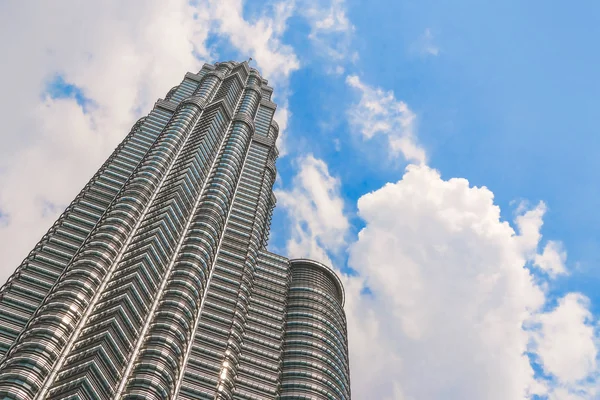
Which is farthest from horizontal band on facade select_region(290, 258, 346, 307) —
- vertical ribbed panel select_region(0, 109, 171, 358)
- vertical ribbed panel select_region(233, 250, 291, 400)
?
vertical ribbed panel select_region(0, 109, 171, 358)

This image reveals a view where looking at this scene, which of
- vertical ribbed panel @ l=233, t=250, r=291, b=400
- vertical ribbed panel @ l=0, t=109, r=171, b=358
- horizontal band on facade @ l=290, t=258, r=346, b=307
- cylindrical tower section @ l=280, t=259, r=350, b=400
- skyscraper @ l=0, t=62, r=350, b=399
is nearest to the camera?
skyscraper @ l=0, t=62, r=350, b=399

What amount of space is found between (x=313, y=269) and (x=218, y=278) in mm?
44686

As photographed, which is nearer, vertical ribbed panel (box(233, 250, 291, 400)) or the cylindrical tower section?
vertical ribbed panel (box(233, 250, 291, 400))

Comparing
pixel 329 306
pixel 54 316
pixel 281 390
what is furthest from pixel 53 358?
pixel 329 306

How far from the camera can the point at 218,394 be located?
114m

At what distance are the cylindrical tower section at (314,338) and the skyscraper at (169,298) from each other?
1.38ft

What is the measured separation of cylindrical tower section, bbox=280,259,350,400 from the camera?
131 metres

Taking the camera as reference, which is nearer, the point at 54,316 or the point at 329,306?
the point at 54,316

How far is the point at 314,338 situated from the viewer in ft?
477

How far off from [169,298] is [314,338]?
153 feet

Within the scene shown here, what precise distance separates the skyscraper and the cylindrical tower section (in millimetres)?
422

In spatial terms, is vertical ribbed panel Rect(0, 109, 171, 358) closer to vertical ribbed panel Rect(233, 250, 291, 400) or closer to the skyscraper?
the skyscraper

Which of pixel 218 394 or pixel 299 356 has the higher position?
pixel 299 356

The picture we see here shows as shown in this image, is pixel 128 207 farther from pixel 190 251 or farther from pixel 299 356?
pixel 299 356
